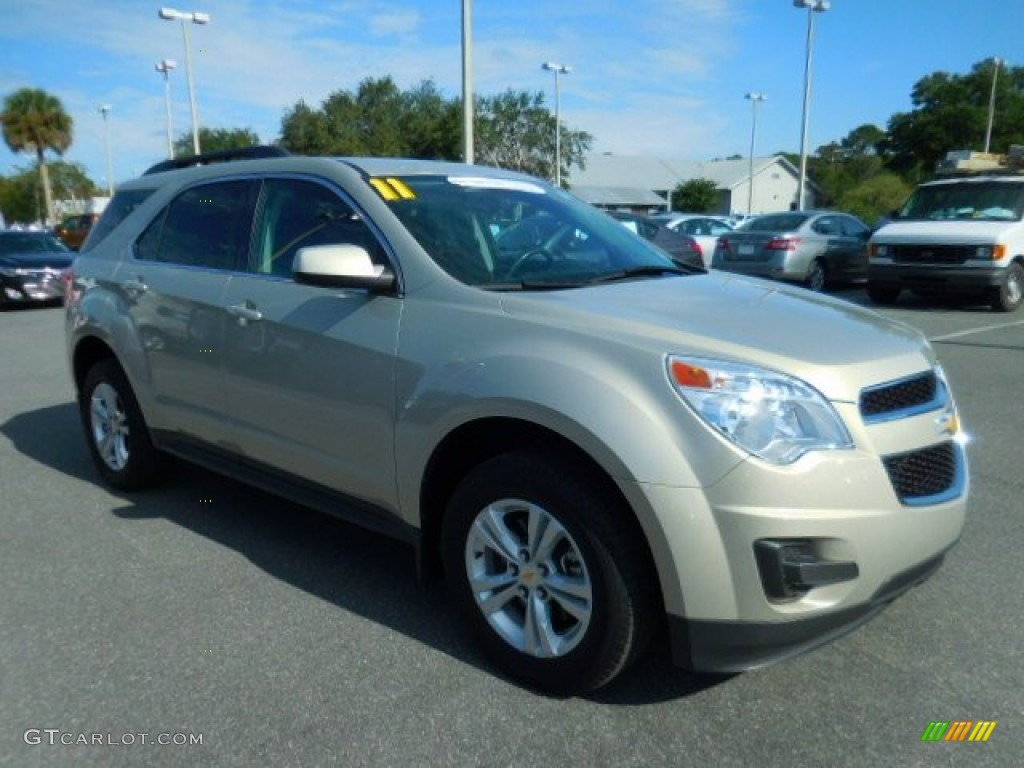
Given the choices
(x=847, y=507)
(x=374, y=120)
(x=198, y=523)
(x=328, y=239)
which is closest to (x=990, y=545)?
(x=847, y=507)

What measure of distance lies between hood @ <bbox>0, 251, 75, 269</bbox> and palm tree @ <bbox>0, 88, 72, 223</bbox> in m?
42.9

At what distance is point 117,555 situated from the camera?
4016mm

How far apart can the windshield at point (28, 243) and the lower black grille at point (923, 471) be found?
58.3 feet

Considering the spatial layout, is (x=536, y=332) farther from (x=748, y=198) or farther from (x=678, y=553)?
(x=748, y=198)

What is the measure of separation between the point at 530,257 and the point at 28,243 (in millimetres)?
16769

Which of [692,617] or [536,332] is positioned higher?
[536,332]

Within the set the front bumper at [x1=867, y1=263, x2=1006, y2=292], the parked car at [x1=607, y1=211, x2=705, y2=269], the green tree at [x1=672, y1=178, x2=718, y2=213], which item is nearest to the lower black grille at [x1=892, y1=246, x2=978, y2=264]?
the front bumper at [x1=867, y1=263, x2=1006, y2=292]

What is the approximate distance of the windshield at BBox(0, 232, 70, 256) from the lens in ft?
54.6

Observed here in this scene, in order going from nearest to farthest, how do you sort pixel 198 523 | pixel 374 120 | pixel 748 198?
1. pixel 198 523
2. pixel 374 120
3. pixel 748 198

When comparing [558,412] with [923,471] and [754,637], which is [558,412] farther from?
[923,471]

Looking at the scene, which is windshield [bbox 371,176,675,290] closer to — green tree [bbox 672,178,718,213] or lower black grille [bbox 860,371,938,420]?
lower black grille [bbox 860,371,938,420]

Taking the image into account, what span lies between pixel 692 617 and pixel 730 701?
0.52 m

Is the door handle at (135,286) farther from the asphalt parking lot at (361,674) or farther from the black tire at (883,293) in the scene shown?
the black tire at (883,293)

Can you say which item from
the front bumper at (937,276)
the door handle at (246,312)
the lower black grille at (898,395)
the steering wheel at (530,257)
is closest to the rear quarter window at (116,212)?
the door handle at (246,312)
